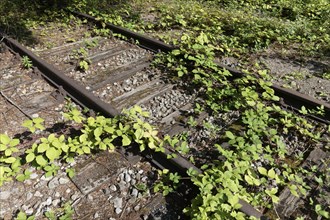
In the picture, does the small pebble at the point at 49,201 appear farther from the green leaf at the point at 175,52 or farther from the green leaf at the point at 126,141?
the green leaf at the point at 175,52

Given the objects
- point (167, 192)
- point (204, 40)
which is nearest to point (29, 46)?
point (204, 40)

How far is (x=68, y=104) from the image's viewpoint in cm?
459

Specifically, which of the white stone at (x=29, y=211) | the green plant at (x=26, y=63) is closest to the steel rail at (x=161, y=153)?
the white stone at (x=29, y=211)

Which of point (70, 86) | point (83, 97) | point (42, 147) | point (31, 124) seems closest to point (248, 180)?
point (42, 147)

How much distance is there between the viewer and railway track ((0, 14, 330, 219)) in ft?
10.6

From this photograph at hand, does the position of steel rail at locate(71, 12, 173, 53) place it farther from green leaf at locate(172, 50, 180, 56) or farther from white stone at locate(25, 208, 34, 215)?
white stone at locate(25, 208, 34, 215)

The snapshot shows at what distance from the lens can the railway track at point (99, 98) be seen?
10.6ft

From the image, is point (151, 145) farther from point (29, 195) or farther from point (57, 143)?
point (29, 195)

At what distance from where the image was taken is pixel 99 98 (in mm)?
4504

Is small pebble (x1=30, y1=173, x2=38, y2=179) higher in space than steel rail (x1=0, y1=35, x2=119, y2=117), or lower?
lower

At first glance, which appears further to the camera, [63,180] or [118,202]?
[63,180]

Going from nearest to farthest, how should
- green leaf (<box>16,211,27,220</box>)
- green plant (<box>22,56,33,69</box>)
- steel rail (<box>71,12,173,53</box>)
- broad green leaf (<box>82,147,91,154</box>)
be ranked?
green leaf (<box>16,211,27,220</box>) < broad green leaf (<box>82,147,91,154</box>) < green plant (<box>22,56,33,69</box>) < steel rail (<box>71,12,173,53</box>)

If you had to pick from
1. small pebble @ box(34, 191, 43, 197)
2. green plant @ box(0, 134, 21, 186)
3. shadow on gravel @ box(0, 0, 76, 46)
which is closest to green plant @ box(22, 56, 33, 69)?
shadow on gravel @ box(0, 0, 76, 46)

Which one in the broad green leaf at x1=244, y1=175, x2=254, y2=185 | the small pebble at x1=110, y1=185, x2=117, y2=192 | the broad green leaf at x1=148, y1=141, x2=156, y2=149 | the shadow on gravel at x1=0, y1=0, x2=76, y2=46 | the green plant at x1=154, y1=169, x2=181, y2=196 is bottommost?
the shadow on gravel at x1=0, y1=0, x2=76, y2=46
